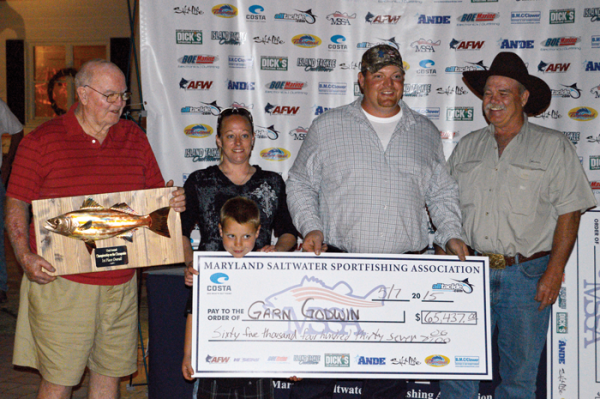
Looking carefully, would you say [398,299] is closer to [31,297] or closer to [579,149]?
[31,297]

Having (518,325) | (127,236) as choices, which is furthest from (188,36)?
(518,325)

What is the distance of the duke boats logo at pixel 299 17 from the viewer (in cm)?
430

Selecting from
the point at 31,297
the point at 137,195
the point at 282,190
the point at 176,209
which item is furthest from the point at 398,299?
the point at 31,297

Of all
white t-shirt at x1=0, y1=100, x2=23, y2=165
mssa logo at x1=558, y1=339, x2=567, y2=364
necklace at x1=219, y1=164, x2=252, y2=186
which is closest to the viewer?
necklace at x1=219, y1=164, x2=252, y2=186

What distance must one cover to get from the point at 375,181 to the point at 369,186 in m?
0.05

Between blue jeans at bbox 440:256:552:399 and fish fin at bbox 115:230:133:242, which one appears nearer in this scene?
fish fin at bbox 115:230:133:242

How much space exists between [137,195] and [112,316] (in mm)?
725

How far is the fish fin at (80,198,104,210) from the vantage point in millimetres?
2737

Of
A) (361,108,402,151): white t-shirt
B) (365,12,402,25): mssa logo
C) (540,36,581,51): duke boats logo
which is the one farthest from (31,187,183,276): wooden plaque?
(540,36,581,51): duke boats logo

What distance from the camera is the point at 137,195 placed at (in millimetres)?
2848

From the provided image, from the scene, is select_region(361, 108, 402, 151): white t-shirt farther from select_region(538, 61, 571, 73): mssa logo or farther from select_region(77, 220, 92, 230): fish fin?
select_region(538, 61, 571, 73): mssa logo

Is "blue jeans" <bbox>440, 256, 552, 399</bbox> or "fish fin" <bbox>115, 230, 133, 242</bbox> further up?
"fish fin" <bbox>115, 230, 133, 242</bbox>

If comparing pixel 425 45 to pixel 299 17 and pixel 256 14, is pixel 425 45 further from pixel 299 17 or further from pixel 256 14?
pixel 256 14

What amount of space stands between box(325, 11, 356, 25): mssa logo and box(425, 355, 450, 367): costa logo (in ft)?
9.20
